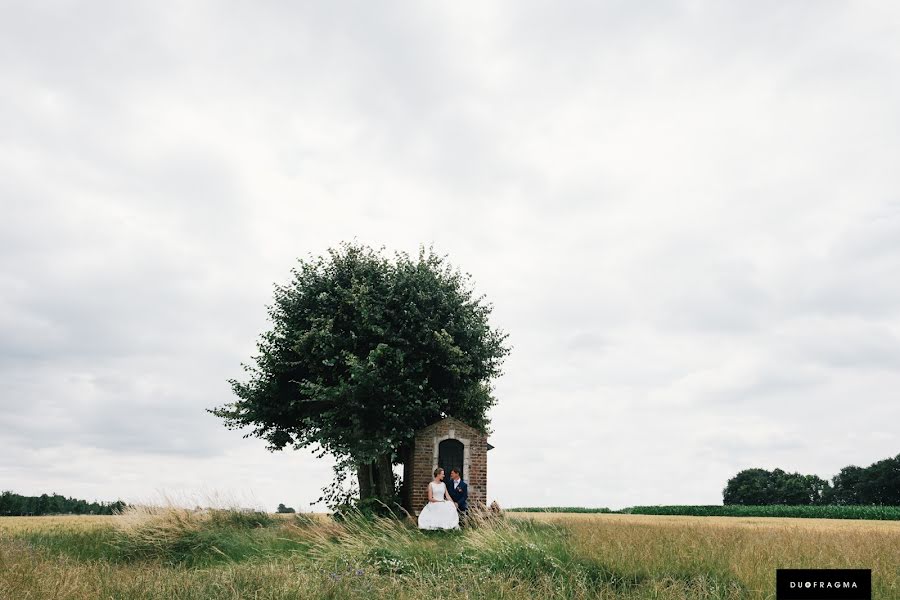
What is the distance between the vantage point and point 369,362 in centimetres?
2361

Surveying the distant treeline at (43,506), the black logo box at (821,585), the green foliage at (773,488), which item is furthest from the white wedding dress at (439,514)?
the green foliage at (773,488)

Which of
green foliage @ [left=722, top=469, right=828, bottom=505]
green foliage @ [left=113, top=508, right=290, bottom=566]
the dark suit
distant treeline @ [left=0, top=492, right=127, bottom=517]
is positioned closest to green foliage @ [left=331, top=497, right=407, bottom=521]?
the dark suit

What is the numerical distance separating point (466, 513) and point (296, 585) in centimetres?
1486

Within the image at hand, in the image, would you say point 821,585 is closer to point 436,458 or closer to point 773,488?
point 436,458

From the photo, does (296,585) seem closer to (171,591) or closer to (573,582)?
(171,591)

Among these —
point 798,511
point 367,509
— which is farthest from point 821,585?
point 798,511

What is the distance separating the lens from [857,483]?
81.2 metres

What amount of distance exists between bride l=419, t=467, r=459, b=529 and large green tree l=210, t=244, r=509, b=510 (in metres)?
3.68

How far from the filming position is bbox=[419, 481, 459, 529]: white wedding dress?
20.7 metres

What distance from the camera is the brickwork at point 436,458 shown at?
2553cm

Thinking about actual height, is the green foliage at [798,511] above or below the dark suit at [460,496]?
below

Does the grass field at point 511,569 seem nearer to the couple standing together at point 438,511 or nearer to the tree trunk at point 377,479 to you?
the couple standing together at point 438,511

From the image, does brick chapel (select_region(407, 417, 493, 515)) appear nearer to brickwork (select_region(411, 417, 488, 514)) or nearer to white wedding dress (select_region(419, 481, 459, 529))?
brickwork (select_region(411, 417, 488, 514))

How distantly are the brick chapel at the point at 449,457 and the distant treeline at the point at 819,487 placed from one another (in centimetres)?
7069
